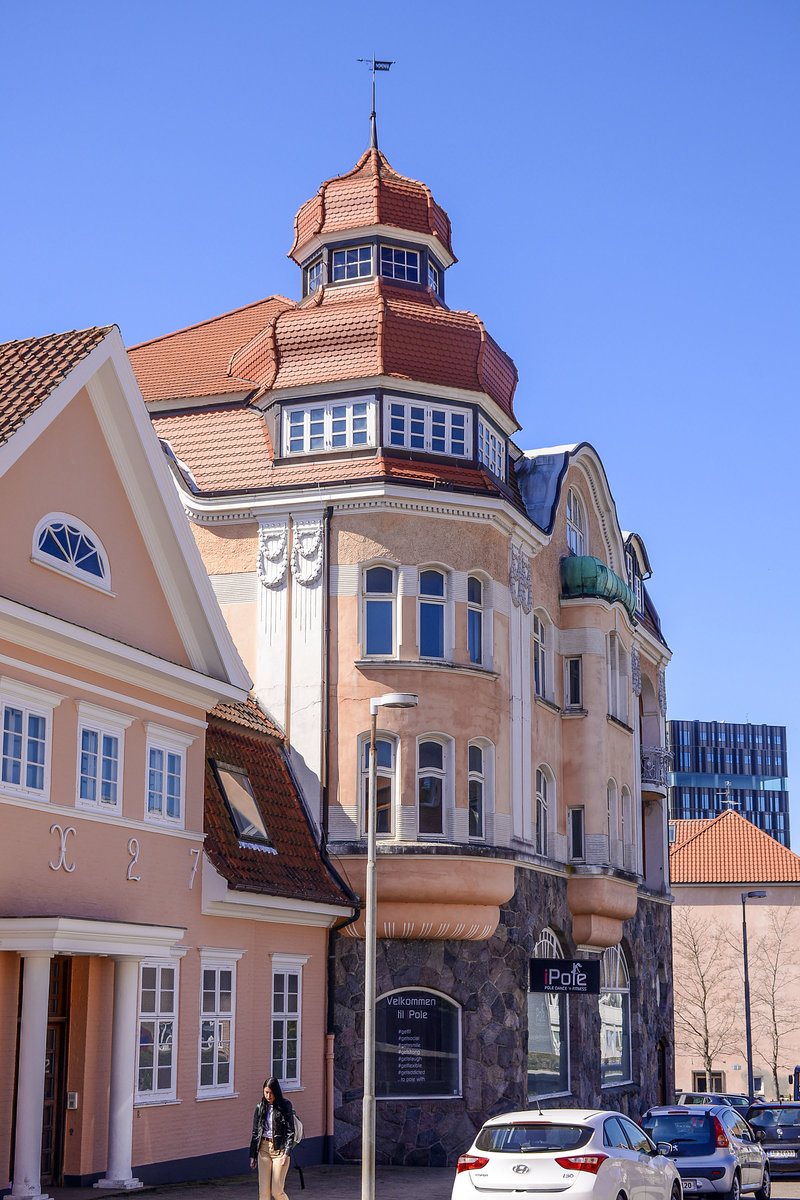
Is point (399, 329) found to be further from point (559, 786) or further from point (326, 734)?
point (559, 786)

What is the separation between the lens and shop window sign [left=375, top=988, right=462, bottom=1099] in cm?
2842

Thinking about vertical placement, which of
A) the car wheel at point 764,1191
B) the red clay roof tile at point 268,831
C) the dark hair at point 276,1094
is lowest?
the car wheel at point 764,1191

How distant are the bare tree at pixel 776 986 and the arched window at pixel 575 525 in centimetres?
3921

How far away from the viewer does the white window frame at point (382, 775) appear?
28.6 metres

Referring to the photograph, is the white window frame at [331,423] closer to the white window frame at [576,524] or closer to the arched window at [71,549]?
the white window frame at [576,524]

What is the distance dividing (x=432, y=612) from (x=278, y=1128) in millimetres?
12636

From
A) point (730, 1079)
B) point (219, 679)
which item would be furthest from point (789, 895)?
point (219, 679)

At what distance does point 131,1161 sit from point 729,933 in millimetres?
56119

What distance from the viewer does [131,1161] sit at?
68.8ft

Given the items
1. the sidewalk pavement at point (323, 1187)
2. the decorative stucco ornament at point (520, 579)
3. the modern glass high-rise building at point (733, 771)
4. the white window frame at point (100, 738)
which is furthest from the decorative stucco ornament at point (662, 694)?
the modern glass high-rise building at point (733, 771)

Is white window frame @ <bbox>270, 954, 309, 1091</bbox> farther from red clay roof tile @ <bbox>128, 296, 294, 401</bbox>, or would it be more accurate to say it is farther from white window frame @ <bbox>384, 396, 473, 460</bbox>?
red clay roof tile @ <bbox>128, 296, 294, 401</bbox>

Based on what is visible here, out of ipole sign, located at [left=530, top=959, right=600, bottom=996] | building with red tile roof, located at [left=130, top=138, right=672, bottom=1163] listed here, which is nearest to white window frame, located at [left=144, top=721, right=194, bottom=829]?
building with red tile roof, located at [left=130, top=138, right=672, bottom=1163]

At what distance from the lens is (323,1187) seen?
2388 cm

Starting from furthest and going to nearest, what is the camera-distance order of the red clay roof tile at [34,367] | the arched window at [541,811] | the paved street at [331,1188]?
the arched window at [541,811]
the paved street at [331,1188]
the red clay roof tile at [34,367]
